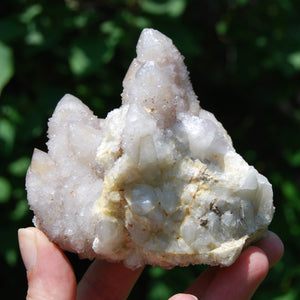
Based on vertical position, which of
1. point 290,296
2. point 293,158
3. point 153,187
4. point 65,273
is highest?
point 153,187

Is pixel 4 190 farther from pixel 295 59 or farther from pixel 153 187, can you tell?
pixel 295 59

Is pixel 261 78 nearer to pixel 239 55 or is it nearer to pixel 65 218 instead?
pixel 239 55

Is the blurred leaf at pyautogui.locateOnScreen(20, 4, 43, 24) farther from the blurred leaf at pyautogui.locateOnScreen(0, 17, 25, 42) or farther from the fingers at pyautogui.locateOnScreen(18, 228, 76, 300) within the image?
the fingers at pyautogui.locateOnScreen(18, 228, 76, 300)

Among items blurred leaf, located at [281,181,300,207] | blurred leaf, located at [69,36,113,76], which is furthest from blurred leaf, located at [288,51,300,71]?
blurred leaf, located at [69,36,113,76]

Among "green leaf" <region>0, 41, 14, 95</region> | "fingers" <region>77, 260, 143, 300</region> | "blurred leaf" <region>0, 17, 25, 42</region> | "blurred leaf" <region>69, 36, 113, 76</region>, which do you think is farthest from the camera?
"blurred leaf" <region>69, 36, 113, 76</region>

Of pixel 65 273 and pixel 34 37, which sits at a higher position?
pixel 34 37

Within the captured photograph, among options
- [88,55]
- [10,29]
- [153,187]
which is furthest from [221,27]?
[153,187]

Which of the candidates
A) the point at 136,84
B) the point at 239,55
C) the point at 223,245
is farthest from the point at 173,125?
the point at 239,55
